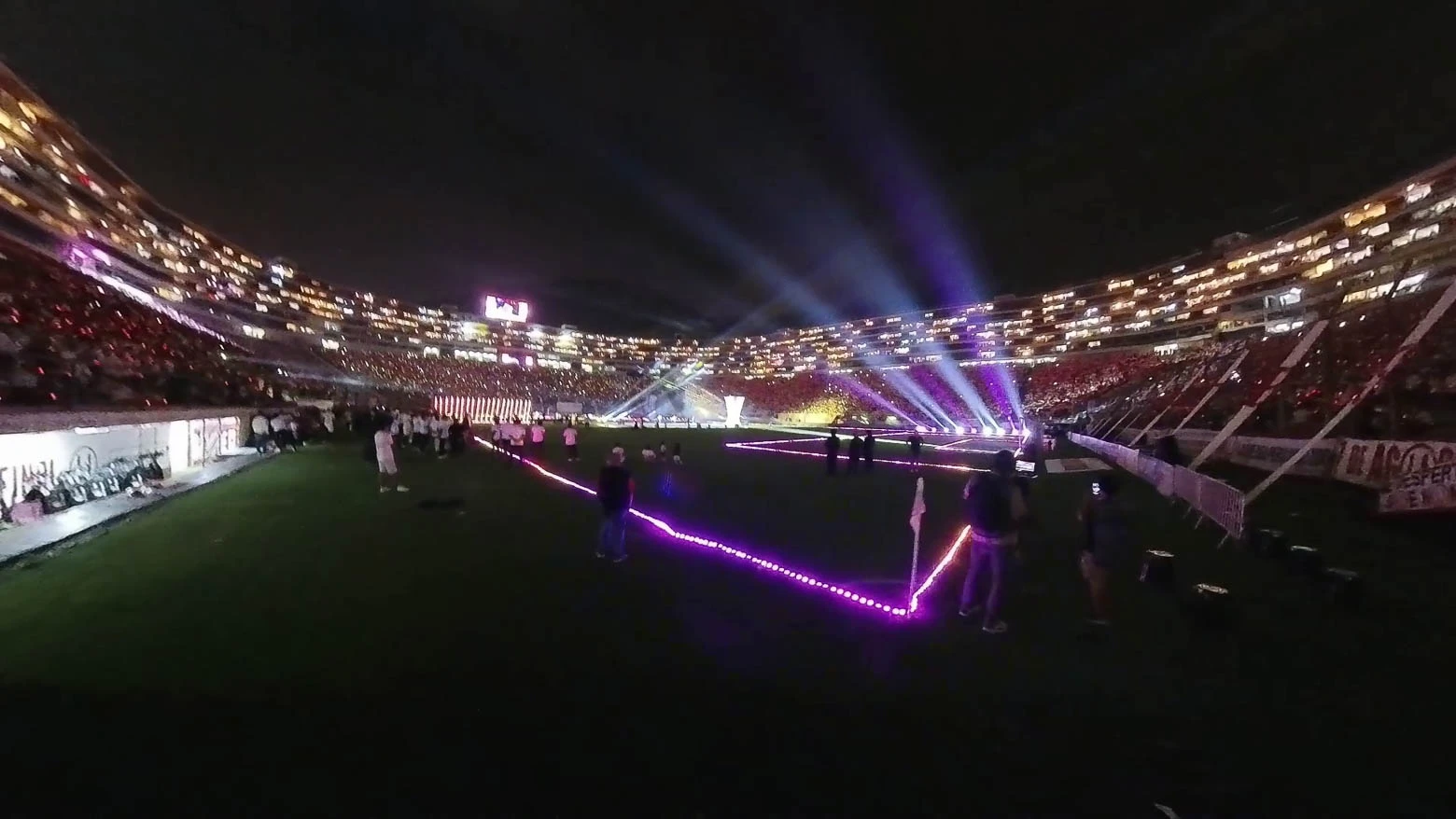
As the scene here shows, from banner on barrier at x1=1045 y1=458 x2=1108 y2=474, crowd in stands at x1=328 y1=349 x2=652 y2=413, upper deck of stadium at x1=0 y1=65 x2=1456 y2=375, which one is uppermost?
upper deck of stadium at x1=0 y1=65 x2=1456 y2=375

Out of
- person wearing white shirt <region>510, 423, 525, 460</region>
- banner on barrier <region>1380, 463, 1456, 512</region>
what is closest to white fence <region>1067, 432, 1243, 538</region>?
banner on barrier <region>1380, 463, 1456, 512</region>

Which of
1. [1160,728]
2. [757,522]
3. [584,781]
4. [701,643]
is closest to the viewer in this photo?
[584,781]

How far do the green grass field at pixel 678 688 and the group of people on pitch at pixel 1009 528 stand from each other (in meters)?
0.44

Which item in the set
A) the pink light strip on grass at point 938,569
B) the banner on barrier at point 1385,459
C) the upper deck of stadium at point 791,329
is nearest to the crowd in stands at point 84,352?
the pink light strip on grass at point 938,569

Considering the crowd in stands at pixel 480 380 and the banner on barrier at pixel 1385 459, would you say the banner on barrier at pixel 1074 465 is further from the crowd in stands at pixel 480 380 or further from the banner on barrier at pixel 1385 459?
the crowd in stands at pixel 480 380

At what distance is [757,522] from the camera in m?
12.8

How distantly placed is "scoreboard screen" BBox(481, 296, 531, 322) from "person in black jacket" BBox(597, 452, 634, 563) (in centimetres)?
11615

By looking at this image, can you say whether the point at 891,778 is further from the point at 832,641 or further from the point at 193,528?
the point at 193,528

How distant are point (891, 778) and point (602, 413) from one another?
9327 cm

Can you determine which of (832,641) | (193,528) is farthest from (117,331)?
(832,641)

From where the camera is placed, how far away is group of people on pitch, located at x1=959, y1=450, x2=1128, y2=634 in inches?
247

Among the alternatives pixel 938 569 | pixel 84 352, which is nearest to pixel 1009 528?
pixel 938 569

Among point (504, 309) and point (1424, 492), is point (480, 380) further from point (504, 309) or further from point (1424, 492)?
point (1424, 492)

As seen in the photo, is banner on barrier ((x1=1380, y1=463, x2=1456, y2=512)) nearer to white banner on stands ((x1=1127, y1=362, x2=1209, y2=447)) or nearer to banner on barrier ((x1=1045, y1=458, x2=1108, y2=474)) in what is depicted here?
banner on barrier ((x1=1045, y1=458, x2=1108, y2=474))
